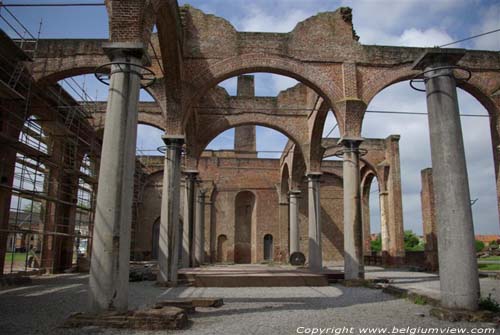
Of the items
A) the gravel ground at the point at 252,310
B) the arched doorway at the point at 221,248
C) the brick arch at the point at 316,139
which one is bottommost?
the gravel ground at the point at 252,310

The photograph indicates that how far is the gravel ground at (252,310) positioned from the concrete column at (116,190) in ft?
2.05

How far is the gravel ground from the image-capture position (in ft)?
18.7

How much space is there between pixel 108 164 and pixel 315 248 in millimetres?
12113

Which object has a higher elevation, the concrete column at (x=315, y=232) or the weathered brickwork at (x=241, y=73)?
the weathered brickwork at (x=241, y=73)

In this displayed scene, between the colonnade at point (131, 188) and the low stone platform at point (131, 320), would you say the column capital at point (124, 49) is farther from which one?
the low stone platform at point (131, 320)

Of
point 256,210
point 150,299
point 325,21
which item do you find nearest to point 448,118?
Answer: point 150,299

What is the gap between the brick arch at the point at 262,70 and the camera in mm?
12664

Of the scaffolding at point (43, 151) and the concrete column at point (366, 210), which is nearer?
the scaffolding at point (43, 151)

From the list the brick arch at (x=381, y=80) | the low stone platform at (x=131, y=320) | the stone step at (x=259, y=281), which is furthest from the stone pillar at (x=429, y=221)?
the low stone platform at (x=131, y=320)

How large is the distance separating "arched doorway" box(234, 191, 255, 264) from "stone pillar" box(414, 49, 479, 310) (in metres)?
21.6

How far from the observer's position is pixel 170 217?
11648 mm

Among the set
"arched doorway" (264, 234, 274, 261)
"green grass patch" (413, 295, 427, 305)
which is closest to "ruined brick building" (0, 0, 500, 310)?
"green grass patch" (413, 295, 427, 305)

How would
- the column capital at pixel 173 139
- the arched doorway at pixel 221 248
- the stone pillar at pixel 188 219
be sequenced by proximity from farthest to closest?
the arched doorway at pixel 221 248, the stone pillar at pixel 188 219, the column capital at pixel 173 139

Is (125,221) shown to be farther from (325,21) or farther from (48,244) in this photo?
(48,244)
